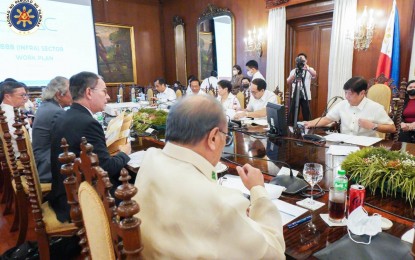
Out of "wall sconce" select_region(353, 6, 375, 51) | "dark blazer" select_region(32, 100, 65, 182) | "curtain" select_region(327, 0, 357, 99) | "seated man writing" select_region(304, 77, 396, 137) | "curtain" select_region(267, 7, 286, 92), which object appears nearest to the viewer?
"dark blazer" select_region(32, 100, 65, 182)

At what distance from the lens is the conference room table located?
2.89 ft

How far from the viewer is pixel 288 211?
3.47 feet

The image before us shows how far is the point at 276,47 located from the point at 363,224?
187 inches

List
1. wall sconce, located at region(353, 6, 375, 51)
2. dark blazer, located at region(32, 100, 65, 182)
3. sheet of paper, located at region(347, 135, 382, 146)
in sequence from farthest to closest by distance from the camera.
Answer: wall sconce, located at region(353, 6, 375, 51)
dark blazer, located at region(32, 100, 65, 182)
sheet of paper, located at region(347, 135, 382, 146)

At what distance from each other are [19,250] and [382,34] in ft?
15.2

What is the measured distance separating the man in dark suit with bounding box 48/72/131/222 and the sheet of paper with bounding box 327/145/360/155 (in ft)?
4.02

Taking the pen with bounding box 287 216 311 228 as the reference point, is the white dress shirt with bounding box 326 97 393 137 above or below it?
above

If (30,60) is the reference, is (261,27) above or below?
above

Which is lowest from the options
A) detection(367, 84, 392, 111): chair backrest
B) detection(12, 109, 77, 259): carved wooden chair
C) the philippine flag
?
detection(12, 109, 77, 259): carved wooden chair

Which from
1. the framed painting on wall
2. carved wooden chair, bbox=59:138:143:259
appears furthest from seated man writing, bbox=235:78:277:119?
the framed painting on wall

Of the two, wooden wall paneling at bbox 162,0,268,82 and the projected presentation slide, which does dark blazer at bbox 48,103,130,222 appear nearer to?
wooden wall paneling at bbox 162,0,268,82

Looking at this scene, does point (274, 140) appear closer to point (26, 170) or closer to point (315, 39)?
point (26, 170)

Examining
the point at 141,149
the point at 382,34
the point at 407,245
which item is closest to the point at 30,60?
the point at 141,149

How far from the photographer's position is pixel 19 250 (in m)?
1.67
